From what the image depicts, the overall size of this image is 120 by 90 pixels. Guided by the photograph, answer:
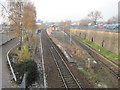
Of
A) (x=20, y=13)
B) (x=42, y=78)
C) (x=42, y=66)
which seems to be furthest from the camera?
(x=20, y=13)

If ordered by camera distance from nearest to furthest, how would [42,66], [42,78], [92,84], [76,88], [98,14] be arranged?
[76,88], [92,84], [42,78], [42,66], [98,14]

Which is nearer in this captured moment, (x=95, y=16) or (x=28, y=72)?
(x=28, y=72)

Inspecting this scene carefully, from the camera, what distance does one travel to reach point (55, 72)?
54.6 ft

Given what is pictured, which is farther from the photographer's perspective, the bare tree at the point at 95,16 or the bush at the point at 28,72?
the bare tree at the point at 95,16

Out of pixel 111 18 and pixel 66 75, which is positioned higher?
pixel 111 18

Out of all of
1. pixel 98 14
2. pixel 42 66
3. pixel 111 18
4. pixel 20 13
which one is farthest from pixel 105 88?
pixel 111 18

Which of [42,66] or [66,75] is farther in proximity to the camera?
[42,66]

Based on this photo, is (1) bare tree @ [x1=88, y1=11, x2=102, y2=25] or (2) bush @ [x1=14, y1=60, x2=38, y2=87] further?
(1) bare tree @ [x1=88, y1=11, x2=102, y2=25]

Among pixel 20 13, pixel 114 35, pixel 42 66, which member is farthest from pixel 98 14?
pixel 42 66

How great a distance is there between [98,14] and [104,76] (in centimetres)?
7528

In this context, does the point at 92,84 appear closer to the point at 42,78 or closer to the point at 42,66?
the point at 42,78

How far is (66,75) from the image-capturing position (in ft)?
51.6

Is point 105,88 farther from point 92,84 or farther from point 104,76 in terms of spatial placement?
point 104,76

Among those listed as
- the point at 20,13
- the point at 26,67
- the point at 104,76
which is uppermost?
the point at 20,13
